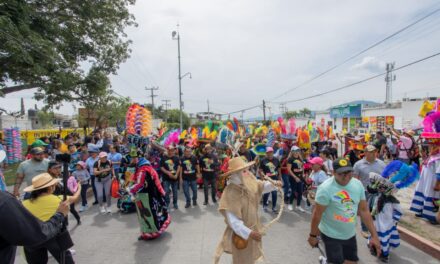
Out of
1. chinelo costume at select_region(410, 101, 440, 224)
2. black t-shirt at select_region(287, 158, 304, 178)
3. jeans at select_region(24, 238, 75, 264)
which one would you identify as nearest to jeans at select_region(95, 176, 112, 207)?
jeans at select_region(24, 238, 75, 264)

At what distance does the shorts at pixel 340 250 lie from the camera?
9.75ft

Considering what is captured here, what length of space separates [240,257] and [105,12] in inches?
514

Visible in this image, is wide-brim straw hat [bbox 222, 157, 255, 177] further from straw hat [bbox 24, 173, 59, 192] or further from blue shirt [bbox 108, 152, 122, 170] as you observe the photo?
blue shirt [bbox 108, 152, 122, 170]

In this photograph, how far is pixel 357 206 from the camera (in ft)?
10.0

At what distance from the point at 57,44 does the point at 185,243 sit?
10.5 meters

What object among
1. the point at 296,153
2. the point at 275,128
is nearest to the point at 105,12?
the point at 275,128

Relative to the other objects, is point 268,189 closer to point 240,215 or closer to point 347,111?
point 240,215

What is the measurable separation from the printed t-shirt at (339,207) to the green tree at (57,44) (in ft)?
30.9

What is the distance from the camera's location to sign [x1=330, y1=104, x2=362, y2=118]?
37.5m

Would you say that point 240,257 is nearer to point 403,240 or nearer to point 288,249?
point 288,249

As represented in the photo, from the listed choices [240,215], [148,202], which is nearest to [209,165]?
[148,202]

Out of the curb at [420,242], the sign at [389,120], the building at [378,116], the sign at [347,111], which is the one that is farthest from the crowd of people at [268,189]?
the sign at [347,111]

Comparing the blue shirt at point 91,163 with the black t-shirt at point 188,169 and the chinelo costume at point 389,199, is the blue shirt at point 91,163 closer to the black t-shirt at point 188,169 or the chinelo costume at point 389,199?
the black t-shirt at point 188,169

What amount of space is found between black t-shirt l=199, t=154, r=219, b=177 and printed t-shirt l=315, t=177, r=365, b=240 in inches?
183
